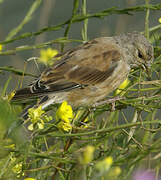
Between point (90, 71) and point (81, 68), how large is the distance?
0.27 feet

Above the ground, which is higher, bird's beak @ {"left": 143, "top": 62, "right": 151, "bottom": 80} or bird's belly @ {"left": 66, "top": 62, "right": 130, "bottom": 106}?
bird's beak @ {"left": 143, "top": 62, "right": 151, "bottom": 80}

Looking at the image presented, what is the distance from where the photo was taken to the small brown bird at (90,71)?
3.27 metres

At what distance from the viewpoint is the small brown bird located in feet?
10.7

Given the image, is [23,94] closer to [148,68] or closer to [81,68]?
[81,68]

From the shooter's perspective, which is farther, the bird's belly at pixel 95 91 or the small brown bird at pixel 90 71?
the bird's belly at pixel 95 91

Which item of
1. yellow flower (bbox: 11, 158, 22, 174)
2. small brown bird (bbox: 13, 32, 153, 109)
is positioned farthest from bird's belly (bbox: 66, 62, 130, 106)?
yellow flower (bbox: 11, 158, 22, 174)

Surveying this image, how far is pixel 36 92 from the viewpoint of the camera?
2992mm

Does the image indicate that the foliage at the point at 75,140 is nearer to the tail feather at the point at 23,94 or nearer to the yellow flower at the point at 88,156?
the yellow flower at the point at 88,156

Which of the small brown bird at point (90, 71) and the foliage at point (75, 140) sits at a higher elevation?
the small brown bird at point (90, 71)

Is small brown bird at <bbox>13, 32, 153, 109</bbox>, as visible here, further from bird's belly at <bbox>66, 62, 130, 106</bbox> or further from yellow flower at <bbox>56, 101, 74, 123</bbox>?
yellow flower at <bbox>56, 101, 74, 123</bbox>

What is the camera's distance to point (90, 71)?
348 centimetres

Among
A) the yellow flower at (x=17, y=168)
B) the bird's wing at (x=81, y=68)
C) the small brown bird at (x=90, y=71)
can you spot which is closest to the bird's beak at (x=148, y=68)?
the small brown bird at (x=90, y=71)

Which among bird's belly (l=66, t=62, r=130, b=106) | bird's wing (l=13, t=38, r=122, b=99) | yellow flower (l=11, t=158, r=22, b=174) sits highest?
bird's wing (l=13, t=38, r=122, b=99)

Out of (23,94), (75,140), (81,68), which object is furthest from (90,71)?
(75,140)
